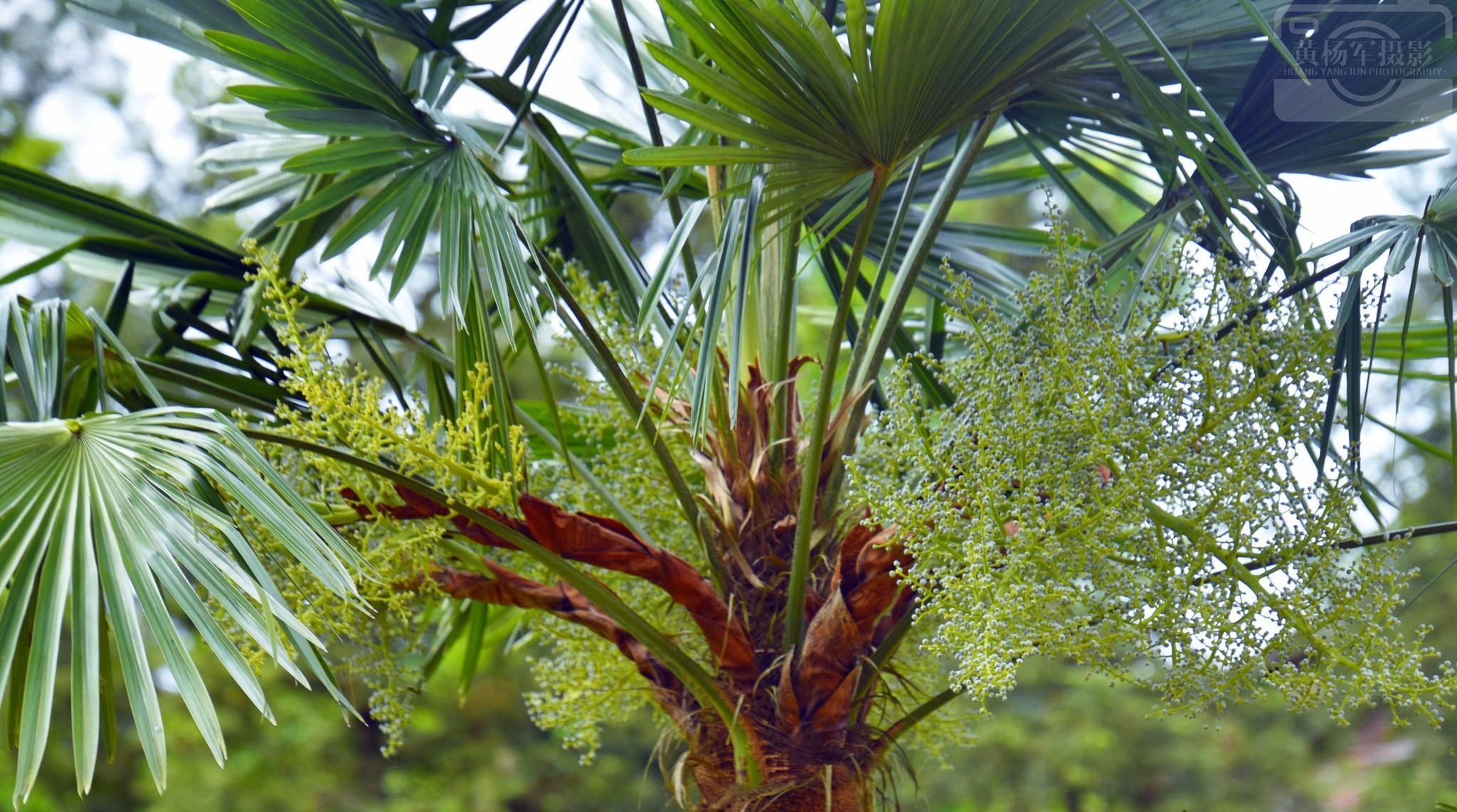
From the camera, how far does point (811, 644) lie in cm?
112

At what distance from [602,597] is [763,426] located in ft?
1.01

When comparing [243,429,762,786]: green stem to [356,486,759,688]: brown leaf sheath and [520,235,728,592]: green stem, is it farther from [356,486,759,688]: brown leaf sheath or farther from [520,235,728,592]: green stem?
[520,235,728,592]: green stem

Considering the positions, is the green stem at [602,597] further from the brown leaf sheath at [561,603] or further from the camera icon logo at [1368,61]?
the camera icon logo at [1368,61]

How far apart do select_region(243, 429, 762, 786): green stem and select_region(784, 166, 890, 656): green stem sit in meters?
0.10

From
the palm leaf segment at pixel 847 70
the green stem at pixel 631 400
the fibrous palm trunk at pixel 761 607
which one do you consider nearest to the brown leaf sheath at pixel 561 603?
the fibrous palm trunk at pixel 761 607

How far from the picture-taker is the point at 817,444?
1.06 metres

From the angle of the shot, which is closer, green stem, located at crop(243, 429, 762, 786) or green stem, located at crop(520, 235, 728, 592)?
green stem, located at crop(243, 429, 762, 786)

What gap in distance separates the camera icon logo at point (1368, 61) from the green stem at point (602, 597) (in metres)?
0.85

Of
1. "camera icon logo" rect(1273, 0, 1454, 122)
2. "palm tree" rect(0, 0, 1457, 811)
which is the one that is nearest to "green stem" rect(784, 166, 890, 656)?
"palm tree" rect(0, 0, 1457, 811)

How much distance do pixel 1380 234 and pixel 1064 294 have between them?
1.02 ft

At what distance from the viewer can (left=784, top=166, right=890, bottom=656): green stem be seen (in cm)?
99

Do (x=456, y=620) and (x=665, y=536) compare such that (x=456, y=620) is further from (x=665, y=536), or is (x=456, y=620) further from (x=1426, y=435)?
(x=1426, y=435)

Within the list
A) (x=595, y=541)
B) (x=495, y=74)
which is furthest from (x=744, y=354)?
(x=495, y=74)

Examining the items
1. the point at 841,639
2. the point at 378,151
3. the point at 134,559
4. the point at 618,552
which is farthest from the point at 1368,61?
the point at 134,559
